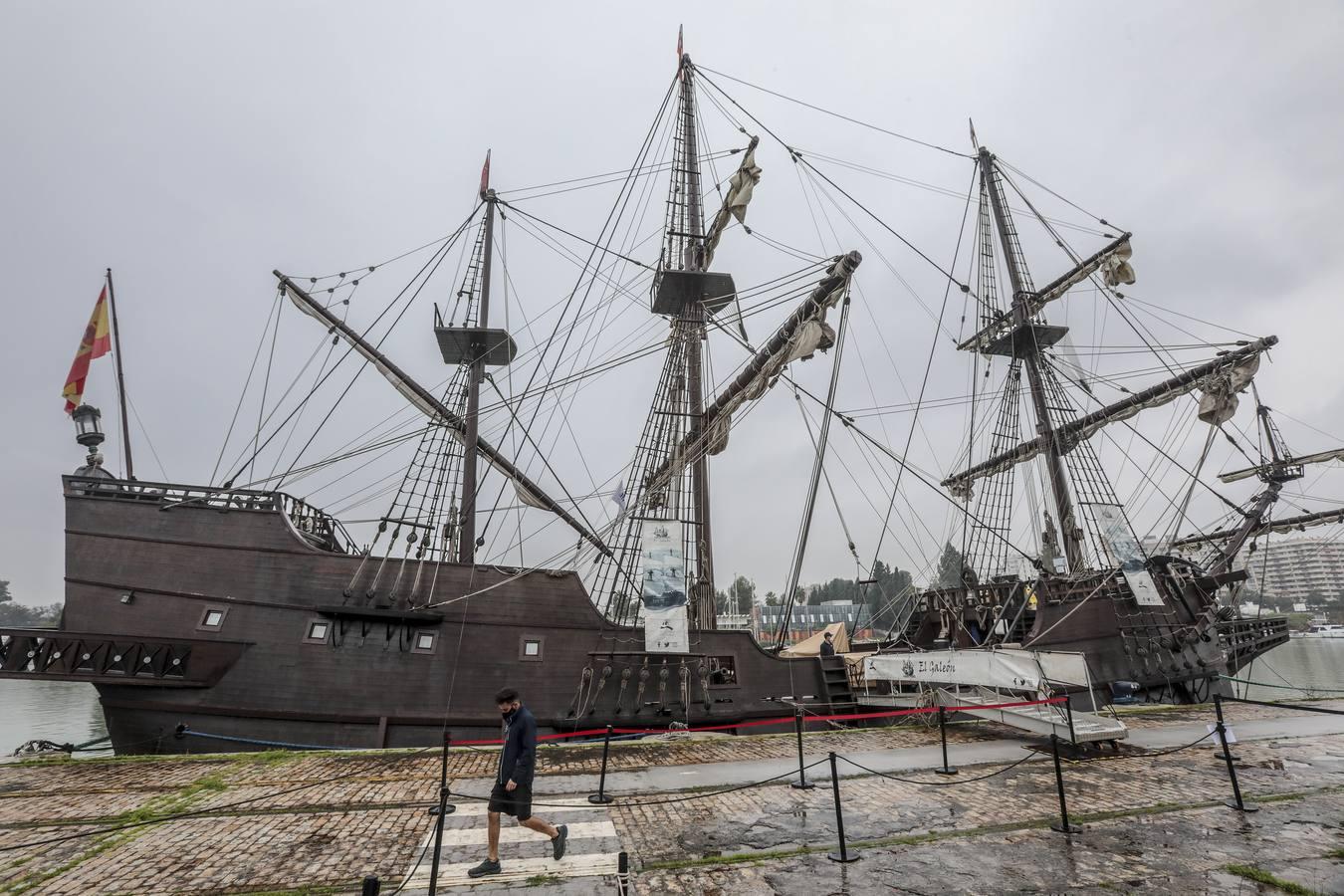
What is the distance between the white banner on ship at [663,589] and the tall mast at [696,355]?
2122 mm

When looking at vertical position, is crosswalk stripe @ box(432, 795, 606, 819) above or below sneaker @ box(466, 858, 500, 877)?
below

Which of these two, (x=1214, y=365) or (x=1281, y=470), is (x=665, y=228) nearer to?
(x=1214, y=365)

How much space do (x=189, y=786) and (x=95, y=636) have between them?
14.1ft

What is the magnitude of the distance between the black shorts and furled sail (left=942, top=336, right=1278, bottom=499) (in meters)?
18.4

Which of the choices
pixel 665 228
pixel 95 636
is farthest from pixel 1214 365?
pixel 95 636

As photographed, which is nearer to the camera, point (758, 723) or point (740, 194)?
point (758, 723)

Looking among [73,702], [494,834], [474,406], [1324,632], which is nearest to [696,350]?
[474,406]

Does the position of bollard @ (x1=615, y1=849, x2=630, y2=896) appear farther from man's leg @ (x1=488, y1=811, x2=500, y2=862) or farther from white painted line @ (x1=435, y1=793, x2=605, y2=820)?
white painted line @ (x1=435, y1=793, x2=605, y2=820)

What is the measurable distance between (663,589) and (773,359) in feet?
18.5

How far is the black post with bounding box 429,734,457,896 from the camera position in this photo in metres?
3.53

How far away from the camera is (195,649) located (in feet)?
31.8

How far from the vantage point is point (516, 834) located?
521 cm

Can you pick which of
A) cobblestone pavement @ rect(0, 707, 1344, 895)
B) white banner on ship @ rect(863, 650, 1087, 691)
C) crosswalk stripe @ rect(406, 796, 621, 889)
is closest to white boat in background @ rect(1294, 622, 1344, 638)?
white banner on ship @ rect(863, 650, 1087, 691)

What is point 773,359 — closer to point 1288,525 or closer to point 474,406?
point 474,406
